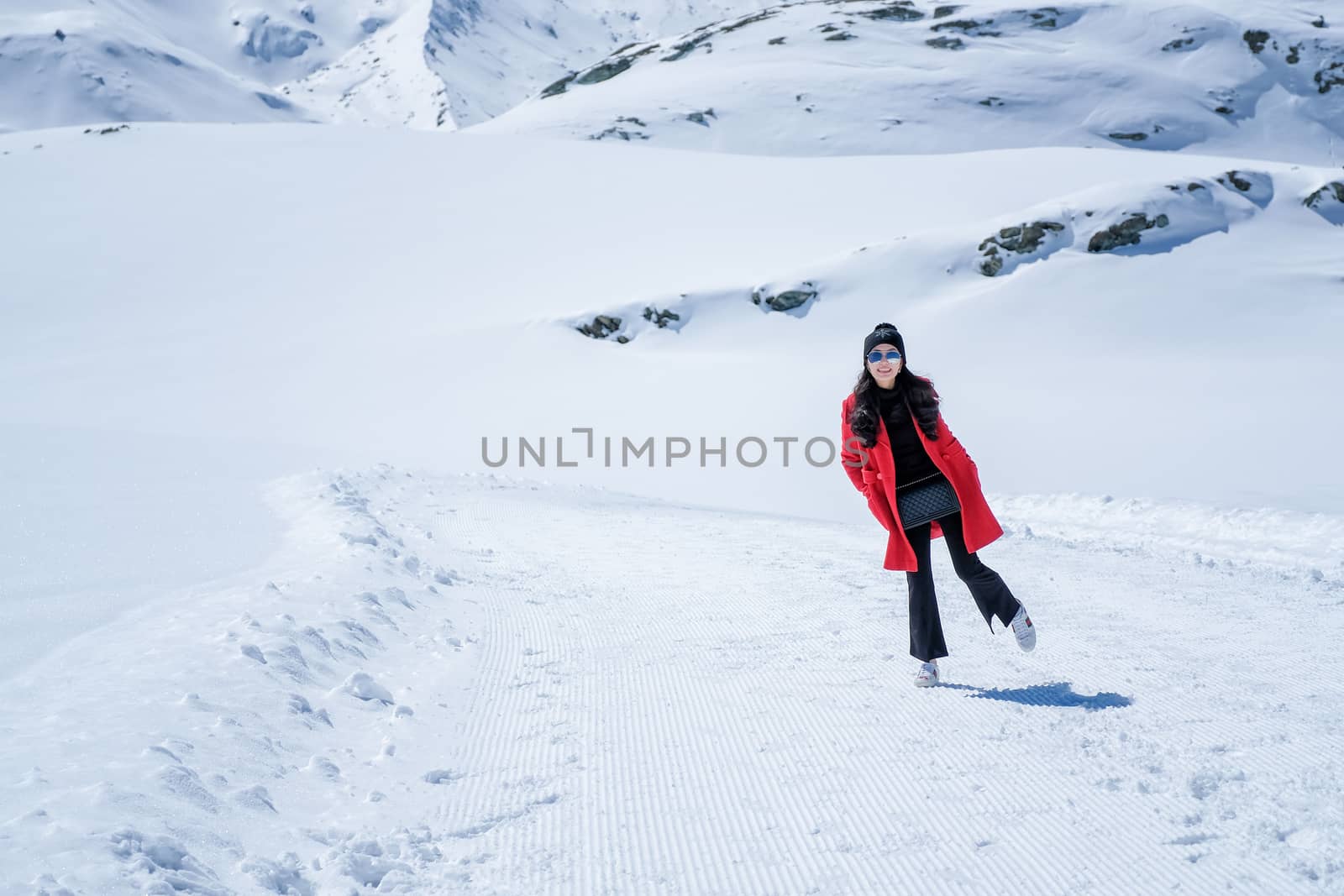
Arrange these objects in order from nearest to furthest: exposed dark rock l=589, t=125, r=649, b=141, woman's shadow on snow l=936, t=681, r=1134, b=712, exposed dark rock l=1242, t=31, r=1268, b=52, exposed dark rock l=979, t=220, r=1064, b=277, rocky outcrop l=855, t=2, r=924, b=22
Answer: woman's shadow on snow l=936, t=681, r=1134, b=712, exposed dark rock l=979, t=220, r=1064, b=277, exposed dark rock l=589, t=125, r=649, b=141, exposed dark rock l=1242, t=31, r=1268, b=52, rocky outcrop l=855, t=2, r=924, b=22

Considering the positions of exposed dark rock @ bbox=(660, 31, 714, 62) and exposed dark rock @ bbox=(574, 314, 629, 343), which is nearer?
exposed dark rock @ bbox=(574, 314, 629, 343)

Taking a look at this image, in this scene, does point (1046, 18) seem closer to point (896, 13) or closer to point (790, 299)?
point (896, 13)

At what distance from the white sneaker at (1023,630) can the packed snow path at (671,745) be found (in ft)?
0.60

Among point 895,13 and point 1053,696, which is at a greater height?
point 895,13

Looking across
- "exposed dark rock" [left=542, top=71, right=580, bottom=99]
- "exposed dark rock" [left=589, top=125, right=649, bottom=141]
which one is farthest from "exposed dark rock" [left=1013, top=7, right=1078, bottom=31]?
"exposed dark rock" [left=542, top=71, right=580, bottom=99]

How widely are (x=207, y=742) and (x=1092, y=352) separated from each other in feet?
67.7

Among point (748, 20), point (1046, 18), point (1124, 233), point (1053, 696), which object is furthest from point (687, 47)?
point (1053, 696)

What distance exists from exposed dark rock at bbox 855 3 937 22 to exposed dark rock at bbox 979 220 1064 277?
66.8 m

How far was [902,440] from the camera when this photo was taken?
4332mm

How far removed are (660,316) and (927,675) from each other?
21.7 m

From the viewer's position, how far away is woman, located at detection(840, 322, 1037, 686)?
425cm

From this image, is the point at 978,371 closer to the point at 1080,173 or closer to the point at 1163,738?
the point at 1163,738

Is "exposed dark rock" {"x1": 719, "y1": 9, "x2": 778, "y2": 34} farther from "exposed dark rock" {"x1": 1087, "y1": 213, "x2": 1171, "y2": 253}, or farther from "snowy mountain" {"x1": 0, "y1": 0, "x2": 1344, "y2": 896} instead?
"exposed dark rock" {"x1": 1087, "y1": 213, "x2": 1171, "y2": 253}

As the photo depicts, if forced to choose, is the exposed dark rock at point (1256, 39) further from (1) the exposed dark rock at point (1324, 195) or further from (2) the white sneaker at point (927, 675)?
(2) the white sneaker at point (927, 675)
